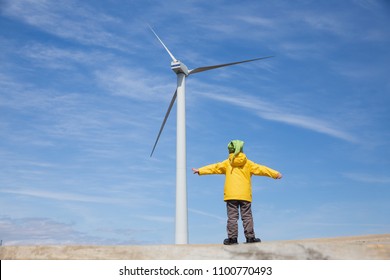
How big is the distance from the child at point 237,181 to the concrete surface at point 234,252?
97.4 inches

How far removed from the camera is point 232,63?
3391 centimetres

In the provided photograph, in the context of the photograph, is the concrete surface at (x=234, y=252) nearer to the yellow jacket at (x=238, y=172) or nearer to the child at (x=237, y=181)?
the child at (x=237, y=181)

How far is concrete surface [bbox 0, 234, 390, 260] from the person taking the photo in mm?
7699

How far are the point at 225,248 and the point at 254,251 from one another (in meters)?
0.55

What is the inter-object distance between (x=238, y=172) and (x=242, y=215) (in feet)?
3.61

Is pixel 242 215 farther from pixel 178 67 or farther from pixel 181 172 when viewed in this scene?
pixel 178 67

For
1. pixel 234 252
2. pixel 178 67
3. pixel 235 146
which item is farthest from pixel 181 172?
pixel 234 252

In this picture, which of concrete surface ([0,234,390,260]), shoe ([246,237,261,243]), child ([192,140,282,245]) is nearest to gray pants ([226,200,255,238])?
child ([192,140,282,245])

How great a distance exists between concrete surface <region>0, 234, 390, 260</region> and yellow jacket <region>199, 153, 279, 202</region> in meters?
2.75

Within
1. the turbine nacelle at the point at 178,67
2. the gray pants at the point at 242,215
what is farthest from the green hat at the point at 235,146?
the turbine nacelle at the point at 178,67

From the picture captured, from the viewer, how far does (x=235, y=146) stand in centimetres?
1138

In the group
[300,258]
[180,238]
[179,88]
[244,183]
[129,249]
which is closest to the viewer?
[300,258]
